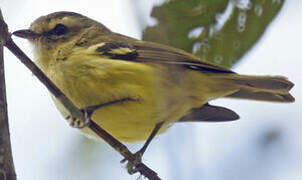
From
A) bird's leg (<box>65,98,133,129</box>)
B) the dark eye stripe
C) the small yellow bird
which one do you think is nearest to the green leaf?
the small yellow bird

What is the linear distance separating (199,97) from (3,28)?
163cm

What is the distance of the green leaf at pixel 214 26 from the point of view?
184cm

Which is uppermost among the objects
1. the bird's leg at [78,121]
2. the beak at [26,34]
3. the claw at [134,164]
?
the beak at [26,34]

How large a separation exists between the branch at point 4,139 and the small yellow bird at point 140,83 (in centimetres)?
99

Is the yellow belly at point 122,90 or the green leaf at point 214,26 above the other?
the green leaf at point 214,26

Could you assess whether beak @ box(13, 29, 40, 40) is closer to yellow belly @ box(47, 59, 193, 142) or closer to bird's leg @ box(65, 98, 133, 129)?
yellow belly @ box(47, 59, 193, 142)

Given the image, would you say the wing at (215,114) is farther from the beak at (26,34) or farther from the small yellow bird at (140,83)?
the beak at (26,34)

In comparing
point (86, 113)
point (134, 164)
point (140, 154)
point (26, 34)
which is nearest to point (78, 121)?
point (86, 113)

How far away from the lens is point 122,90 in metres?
2.90

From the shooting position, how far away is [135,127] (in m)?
3.03

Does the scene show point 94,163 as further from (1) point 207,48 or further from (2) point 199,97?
(1) point 207,48

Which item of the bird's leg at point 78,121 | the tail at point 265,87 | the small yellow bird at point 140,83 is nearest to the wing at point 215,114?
the small yellow bird at point 140,83

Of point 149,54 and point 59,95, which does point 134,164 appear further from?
point 59,95

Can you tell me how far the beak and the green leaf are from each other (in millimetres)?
1675
